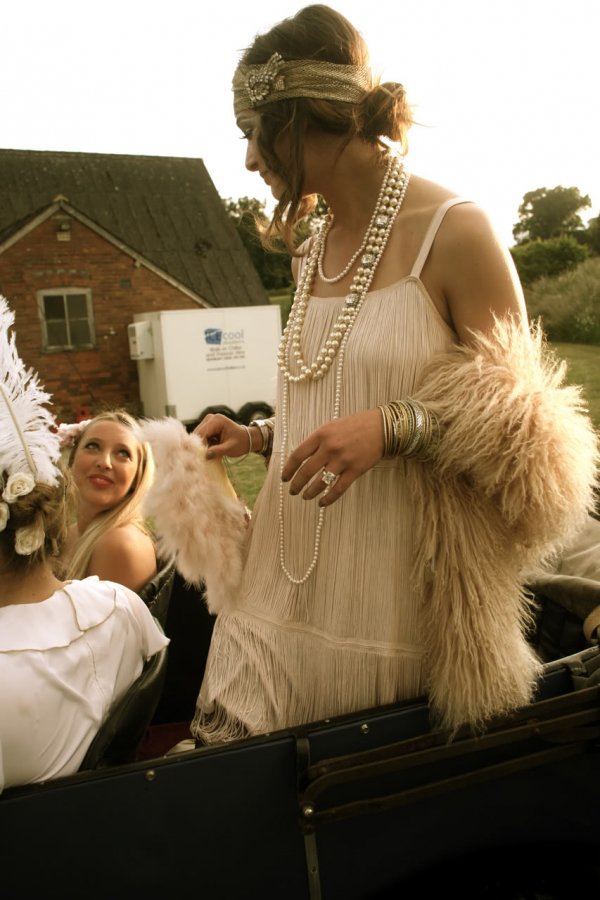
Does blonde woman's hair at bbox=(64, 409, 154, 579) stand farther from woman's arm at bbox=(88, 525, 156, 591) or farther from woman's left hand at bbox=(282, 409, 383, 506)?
woman's left hand at bbox=(282, 409, 383, 506)

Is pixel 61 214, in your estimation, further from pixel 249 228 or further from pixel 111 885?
pixel 111 885

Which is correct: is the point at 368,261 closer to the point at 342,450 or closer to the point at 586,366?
the point at 342,450

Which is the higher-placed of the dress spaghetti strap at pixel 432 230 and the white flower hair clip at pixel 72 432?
the dress spaghetti strap at pixel 432 230

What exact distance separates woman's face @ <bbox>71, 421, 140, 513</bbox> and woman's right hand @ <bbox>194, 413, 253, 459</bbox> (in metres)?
0.97

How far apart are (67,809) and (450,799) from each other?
2.25 ft

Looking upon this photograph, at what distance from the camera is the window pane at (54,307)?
15.1 m

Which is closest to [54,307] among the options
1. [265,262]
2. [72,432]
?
[265,262]

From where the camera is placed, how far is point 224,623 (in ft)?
5.30

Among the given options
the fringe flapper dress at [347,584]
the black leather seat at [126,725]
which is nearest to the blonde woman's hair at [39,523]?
the black leather seat at [126,725]

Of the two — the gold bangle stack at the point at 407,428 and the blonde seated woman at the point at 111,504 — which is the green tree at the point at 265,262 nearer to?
the blonde seated woman at the point at 111,504

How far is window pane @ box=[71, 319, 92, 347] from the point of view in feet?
50.4

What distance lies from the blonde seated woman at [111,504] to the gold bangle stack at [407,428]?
1.38m

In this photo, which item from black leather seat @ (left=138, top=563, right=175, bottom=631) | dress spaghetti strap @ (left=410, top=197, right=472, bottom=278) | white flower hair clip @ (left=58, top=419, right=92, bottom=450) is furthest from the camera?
white flower hair clip @ (left=58, top=419, right=92, bottom=450)

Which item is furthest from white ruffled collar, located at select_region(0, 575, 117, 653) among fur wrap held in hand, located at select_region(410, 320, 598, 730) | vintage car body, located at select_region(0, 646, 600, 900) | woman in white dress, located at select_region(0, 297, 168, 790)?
fur wrap held in hand, located at select_region(410, 320, 598, 730)
